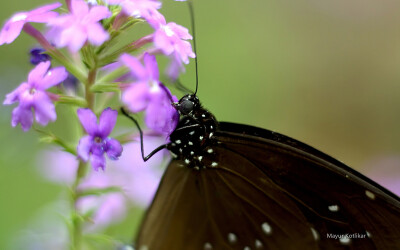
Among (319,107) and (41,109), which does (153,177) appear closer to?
(41,109)

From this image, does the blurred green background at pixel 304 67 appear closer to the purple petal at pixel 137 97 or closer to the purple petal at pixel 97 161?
the purple petal at pixel 97 161

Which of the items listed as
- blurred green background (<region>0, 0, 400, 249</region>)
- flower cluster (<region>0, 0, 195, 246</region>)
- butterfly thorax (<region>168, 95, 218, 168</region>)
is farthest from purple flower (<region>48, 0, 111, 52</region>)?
blurred green background (<region>0, 0, 400, 249</region>)

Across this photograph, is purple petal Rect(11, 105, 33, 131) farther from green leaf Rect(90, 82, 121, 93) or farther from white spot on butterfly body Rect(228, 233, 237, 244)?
white spot on butterfly body Rect(228, 233, 237, 244)

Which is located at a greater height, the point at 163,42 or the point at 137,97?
the point at 163,42

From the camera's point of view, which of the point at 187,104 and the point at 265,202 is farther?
the point at 265,202

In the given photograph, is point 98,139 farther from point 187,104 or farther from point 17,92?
point 187,104

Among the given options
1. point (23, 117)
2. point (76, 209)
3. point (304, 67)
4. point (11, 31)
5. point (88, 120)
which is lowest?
point (76, 209)

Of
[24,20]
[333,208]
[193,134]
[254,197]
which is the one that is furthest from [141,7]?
[333,208]
